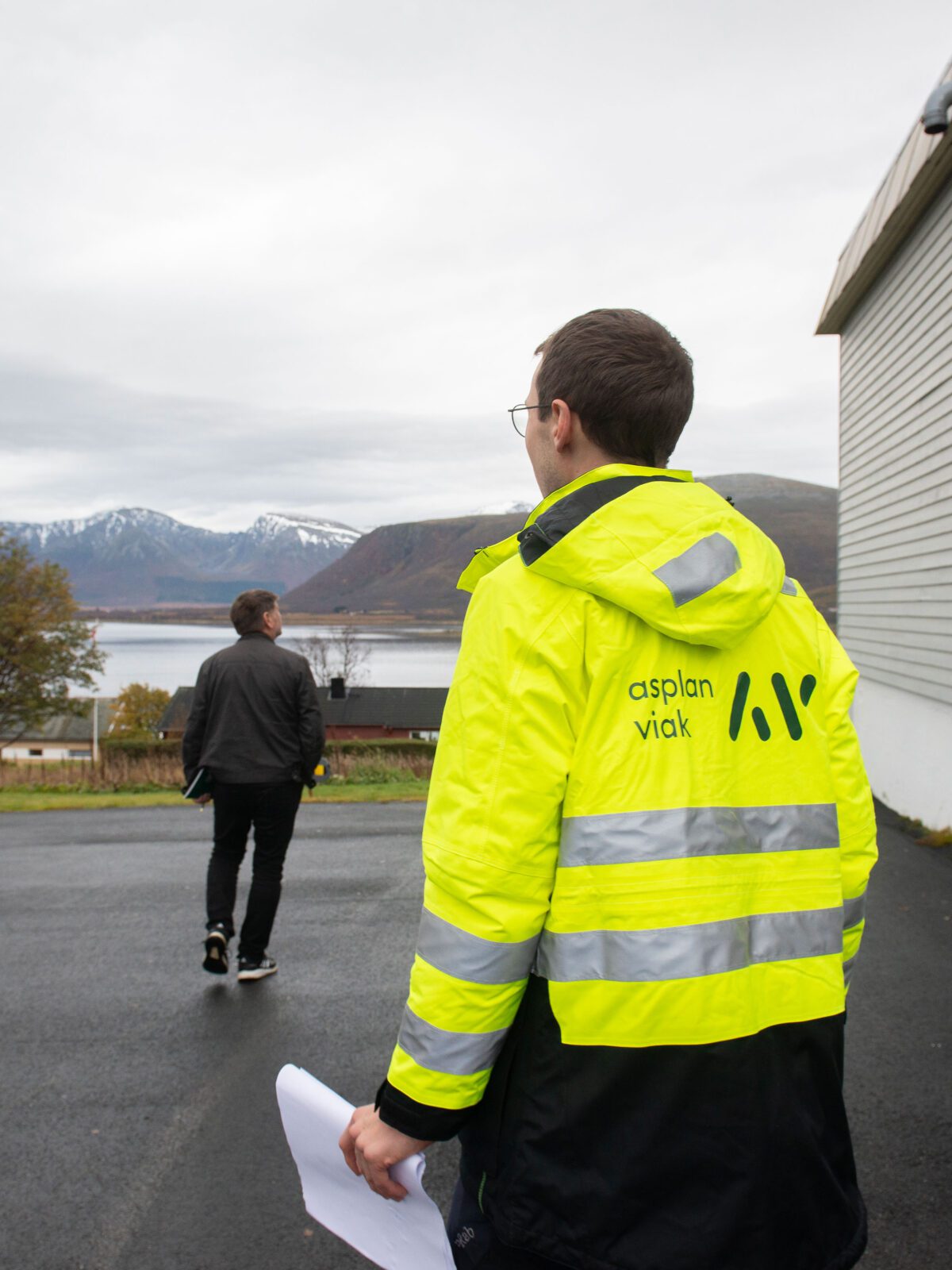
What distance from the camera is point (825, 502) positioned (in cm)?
14900

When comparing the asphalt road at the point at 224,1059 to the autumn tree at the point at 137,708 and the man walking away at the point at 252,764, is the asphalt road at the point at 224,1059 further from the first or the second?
the autumn tree at the point at 137,708

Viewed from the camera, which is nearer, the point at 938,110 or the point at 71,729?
the point at 938,110

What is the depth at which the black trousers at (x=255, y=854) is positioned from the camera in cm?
478

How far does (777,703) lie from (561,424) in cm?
57

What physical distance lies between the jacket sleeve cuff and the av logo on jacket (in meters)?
0.70

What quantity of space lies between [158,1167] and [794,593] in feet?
8.95

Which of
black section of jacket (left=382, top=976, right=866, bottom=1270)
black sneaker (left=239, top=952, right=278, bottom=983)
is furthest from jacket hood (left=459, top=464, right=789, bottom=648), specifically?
black sneaker (left=239, top=952, right=278, bottom=983)

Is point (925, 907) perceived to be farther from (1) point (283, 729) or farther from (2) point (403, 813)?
(2) point (403, 813)

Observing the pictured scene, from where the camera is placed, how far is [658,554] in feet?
4.80

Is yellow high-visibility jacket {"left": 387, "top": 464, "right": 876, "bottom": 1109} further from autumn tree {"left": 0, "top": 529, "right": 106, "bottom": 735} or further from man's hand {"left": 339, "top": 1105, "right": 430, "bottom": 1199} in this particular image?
autumn tree {"left": 0, "top": 529, "right": 106, "bottom": 735}

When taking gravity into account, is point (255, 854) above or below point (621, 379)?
below

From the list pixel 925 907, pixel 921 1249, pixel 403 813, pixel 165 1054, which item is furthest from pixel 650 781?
pixel 403 813

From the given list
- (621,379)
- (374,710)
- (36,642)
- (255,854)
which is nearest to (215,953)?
(255,854)

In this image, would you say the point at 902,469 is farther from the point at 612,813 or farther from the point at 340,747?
the point at 340,747
